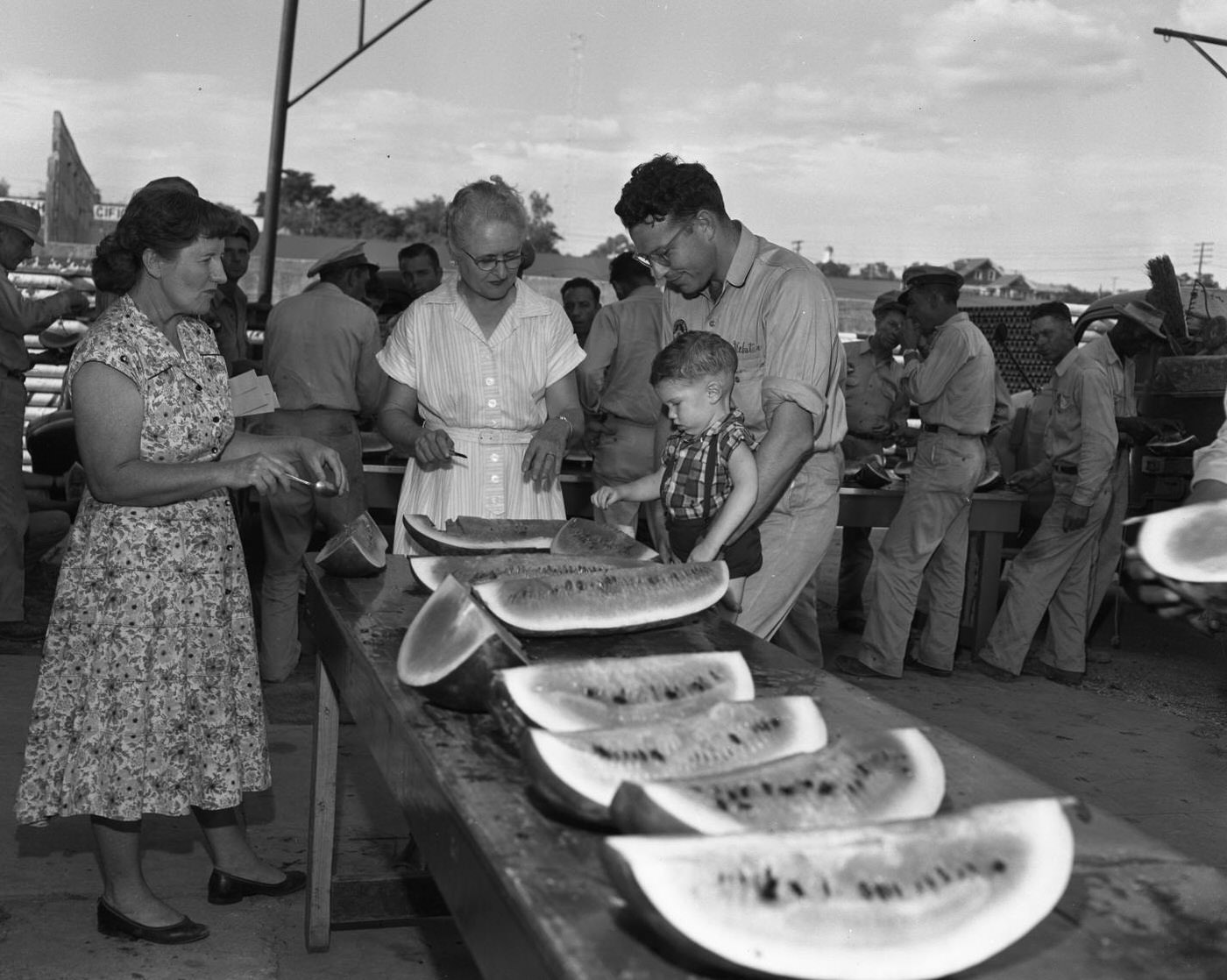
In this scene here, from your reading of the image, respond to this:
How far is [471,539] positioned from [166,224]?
1.14 metres

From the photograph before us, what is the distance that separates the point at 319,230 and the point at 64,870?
170 ft

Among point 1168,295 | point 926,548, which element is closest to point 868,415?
point 926,548

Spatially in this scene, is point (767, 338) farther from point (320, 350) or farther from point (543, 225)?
point (543, 225)

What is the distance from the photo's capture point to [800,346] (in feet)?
10.8

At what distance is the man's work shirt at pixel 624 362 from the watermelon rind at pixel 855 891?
19.4 feet

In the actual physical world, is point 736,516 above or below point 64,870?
above

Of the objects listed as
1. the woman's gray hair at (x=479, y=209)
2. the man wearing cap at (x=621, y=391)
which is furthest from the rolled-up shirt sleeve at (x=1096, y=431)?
the woman's gray hair at (x=479, y=209)

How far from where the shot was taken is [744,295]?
3508mm

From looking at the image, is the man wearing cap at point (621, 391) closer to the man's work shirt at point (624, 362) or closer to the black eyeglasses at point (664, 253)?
the man's work shirt at point (624, 362)

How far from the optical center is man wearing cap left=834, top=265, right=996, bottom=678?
6.82m

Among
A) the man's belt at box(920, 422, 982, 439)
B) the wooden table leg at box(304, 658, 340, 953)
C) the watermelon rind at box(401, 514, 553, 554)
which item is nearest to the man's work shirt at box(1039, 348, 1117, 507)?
the man's belt at box(920, 422, 982, 439)

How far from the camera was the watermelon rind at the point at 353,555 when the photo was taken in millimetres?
3080

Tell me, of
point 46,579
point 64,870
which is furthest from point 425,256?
point 64,870

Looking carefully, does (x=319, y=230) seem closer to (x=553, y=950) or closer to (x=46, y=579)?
(x=46, y=579)
